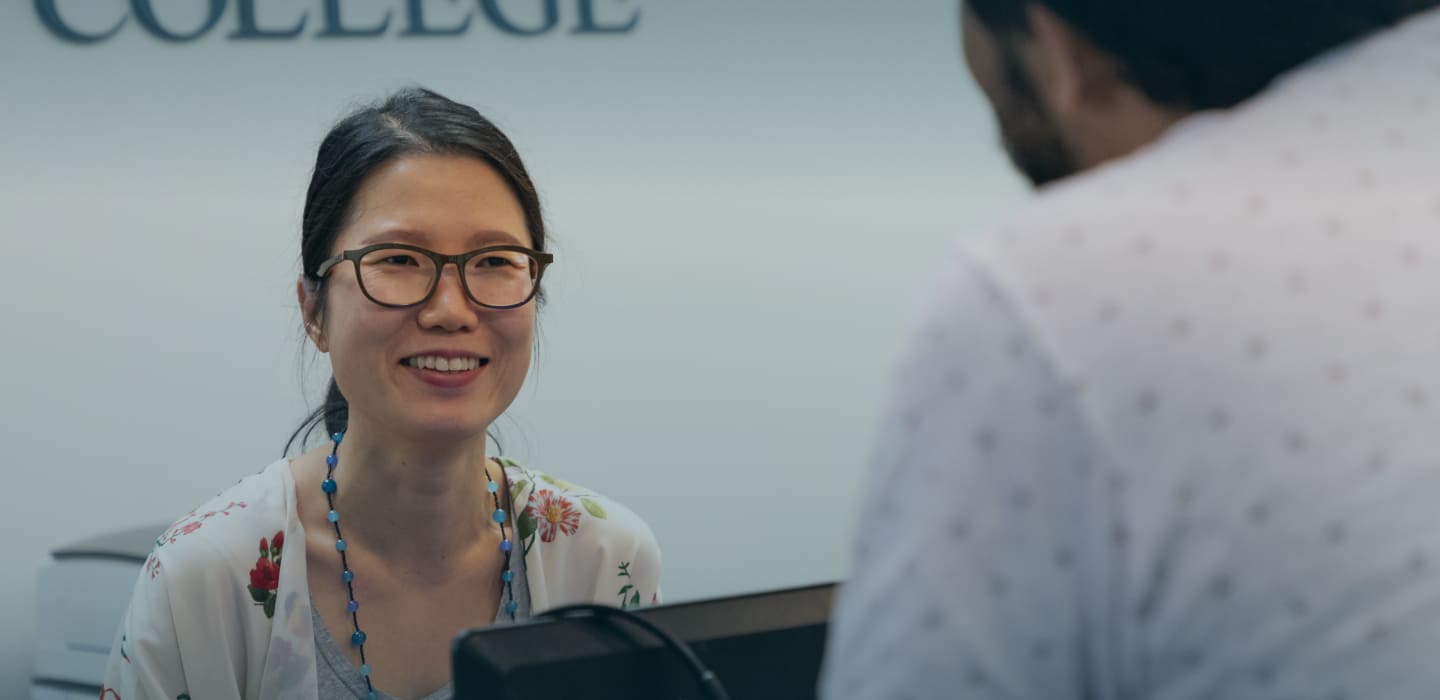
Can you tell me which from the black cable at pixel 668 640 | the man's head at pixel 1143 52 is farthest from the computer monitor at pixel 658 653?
the man's head at pixel 1143 52

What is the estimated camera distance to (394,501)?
67.8 inches

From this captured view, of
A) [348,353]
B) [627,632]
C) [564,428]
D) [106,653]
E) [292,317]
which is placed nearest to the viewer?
[627,632]

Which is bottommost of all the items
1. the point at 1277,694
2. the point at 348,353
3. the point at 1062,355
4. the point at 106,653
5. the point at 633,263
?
the point at 106,653

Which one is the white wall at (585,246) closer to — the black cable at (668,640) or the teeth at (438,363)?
the teeth at (438,363)

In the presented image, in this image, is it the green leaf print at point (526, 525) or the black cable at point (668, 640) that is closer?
the black cable at point (668, 640)

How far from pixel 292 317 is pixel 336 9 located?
73 cm

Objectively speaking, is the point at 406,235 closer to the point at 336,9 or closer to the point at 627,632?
the point at 627,632

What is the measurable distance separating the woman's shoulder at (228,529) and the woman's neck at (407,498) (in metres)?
0.08

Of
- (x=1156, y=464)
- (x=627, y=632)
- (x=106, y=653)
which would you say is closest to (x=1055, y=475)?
(x=1156, y=464)

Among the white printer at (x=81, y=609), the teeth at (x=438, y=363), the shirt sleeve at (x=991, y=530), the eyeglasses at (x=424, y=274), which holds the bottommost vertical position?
the white printer at (x=81, y=609)

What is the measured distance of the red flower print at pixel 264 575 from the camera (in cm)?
164

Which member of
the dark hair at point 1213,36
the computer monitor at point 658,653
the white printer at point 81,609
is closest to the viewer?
the dark hair at point 1213,36

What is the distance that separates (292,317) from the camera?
3.35m

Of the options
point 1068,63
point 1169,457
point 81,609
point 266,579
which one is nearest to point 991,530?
point 1169,457
